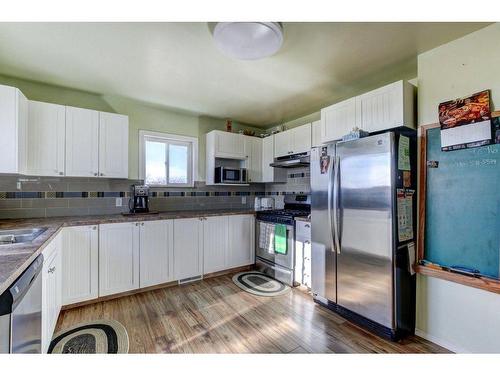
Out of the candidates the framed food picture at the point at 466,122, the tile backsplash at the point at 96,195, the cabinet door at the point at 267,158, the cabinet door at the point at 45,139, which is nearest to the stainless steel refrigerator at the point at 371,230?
the framed food picture at the point at 466,122

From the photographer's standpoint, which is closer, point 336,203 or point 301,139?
point 336,203

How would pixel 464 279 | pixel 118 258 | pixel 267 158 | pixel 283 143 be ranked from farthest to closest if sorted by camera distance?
pixel 267 158 → pixel 283 143 → pixel 118 258 → pixel 464 279

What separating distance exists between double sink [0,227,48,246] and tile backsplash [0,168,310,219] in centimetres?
85

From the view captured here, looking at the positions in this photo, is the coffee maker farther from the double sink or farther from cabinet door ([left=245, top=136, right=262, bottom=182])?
cabinet door ([left=245, top=136, right=262, bottom=182])

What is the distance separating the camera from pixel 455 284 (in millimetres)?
1808

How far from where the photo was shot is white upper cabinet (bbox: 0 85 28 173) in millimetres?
2090

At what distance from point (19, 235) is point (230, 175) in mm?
2435

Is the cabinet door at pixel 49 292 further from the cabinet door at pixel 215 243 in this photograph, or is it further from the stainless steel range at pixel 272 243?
the stainless steel range at pixel 272 243

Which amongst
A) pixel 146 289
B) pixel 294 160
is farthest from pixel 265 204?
pixel 146 289

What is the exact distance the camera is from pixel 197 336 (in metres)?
1.96

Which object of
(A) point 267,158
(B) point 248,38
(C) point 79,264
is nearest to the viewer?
(B) point 248,38

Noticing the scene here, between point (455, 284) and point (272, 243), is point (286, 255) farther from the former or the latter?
point (455, 284)

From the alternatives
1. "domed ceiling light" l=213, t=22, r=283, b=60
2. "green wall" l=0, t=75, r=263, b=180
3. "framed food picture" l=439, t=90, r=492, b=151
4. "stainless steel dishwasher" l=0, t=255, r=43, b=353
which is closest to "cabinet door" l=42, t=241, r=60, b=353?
"stainless steel dishwasher" l=0, t=255, r=43, b=353
